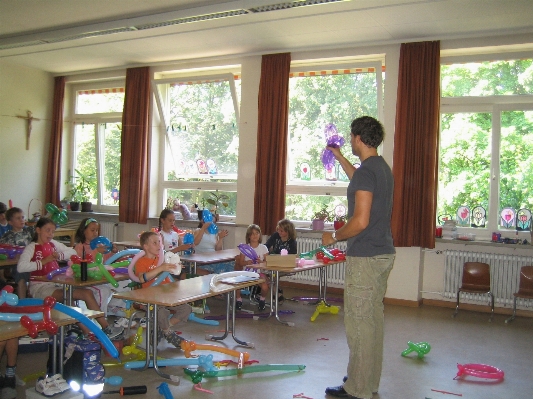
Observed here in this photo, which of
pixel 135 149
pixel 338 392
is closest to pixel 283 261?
pixel 338 392

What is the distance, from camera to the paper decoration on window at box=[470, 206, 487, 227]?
7035 millimetres

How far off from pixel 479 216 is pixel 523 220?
54cm

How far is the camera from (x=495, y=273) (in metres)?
6.75

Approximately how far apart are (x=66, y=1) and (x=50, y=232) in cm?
298

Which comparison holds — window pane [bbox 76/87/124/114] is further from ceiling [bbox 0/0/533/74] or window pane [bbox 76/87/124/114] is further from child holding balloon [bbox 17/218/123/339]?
child holding balloon [bbox 17/218/123/339]

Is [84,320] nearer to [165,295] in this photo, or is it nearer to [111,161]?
Answer: [165,295]

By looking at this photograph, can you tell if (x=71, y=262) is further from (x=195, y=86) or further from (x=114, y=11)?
(x=195, y=86)

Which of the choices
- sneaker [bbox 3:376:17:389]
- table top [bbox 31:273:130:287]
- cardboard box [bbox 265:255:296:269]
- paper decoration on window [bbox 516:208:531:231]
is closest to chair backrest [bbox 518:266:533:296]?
paper decoration on window [bbox 516:208:531:231]

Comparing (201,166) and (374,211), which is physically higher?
(201,166)

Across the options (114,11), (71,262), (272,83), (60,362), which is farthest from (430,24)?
(60,362)

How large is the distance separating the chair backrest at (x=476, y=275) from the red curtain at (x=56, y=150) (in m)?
7.40

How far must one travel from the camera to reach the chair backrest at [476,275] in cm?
660

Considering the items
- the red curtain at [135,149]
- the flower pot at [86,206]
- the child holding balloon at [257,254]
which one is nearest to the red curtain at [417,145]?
the child holding balloon at [257,254]

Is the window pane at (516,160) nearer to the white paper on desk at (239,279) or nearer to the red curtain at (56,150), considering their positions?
the white paper on desk at (239,279)
